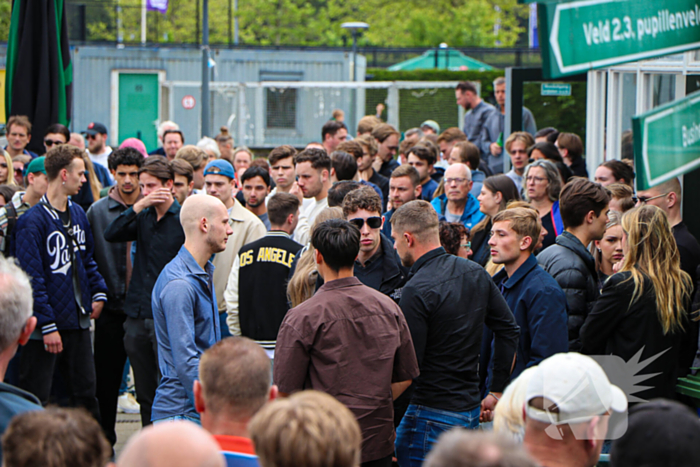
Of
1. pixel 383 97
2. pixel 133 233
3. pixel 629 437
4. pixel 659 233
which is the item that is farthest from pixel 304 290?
pixel 383 97

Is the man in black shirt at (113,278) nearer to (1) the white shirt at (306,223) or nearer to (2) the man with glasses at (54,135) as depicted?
(1) the white shirt at (306,223)

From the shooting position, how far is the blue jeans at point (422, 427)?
14.1ft

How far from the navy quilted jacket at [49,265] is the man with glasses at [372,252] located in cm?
217

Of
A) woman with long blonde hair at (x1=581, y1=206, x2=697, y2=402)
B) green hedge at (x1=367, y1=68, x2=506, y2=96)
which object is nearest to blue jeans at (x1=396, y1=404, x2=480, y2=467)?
woman with long blonde hair at (x1=581, y1=206, x2=697, y2=402)

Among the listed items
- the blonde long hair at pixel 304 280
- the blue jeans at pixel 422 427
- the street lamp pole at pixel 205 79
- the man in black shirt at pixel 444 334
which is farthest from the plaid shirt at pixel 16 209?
the street lamp pole at pixel 205 79

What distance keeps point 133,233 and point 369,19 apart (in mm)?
44440

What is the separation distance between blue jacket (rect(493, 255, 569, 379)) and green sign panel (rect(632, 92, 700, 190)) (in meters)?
1.43

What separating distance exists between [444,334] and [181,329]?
4.81 feet

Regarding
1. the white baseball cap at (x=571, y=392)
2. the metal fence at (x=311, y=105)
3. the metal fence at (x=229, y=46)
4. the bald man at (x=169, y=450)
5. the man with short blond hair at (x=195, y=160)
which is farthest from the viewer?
the metal fence at (x=229, y=46)

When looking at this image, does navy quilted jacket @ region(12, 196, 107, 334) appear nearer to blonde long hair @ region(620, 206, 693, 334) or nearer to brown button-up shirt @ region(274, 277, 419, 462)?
brown button-up shirt @ region(274, 277, 419, 462)

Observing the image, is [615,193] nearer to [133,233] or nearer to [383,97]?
[133,233]

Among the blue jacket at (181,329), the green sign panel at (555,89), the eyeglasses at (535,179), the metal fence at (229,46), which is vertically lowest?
the blue jacket at (181,329)

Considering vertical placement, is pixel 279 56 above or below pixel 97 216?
above

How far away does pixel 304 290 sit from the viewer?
4.87 metres
